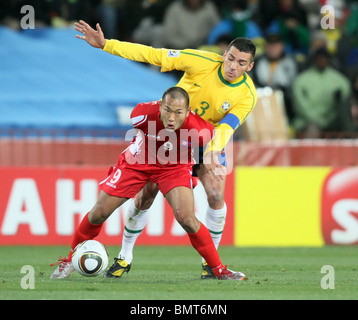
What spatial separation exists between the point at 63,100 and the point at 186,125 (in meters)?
5.82

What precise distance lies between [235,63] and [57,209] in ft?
14.3

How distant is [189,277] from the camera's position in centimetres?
837

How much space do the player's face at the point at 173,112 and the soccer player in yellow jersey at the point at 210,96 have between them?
55 centimetres

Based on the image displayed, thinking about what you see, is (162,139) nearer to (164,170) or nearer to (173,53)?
(164,170)

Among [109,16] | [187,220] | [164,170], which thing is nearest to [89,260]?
[187,220]

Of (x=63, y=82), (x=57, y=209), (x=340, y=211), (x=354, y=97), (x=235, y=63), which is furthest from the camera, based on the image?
(x=354, y=97)

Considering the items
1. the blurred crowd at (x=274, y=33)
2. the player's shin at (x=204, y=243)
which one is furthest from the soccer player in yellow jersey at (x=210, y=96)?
the blurred crowd at (x=274, y=33)

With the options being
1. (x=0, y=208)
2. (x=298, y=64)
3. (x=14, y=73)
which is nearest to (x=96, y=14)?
(x=14, y=73)

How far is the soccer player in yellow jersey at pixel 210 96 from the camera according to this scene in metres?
8.20

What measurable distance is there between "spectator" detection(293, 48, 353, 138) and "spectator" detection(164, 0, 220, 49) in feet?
6.79

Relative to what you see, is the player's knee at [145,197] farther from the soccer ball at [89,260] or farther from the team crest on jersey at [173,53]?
the team crest on jersey at [173,53]

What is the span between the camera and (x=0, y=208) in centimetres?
1156

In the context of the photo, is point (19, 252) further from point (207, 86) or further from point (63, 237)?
point (207, 86)

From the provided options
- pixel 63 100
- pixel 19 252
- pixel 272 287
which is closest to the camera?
pixel 272 287
